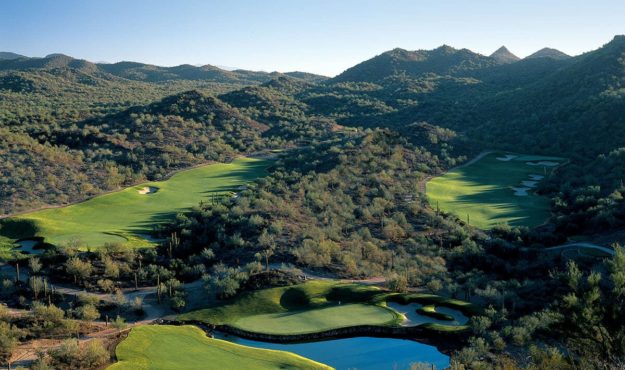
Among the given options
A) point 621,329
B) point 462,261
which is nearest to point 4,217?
point 462,261

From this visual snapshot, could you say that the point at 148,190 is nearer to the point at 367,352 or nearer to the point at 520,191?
the point at 367,352

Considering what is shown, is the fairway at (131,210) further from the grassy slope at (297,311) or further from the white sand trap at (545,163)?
the white sand trap at (545,163)

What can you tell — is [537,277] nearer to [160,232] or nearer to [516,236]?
[516,236]

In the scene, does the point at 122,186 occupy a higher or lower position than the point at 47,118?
lower

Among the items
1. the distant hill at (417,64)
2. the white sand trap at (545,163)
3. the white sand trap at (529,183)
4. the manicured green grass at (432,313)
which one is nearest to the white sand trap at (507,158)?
the white sand trap at (545,163)

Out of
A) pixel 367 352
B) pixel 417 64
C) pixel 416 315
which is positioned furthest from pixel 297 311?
pixel 417 64

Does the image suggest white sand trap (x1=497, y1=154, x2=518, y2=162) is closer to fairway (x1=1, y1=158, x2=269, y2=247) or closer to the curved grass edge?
fairway (x1=1, y1=158, x2=269, y2=247)
